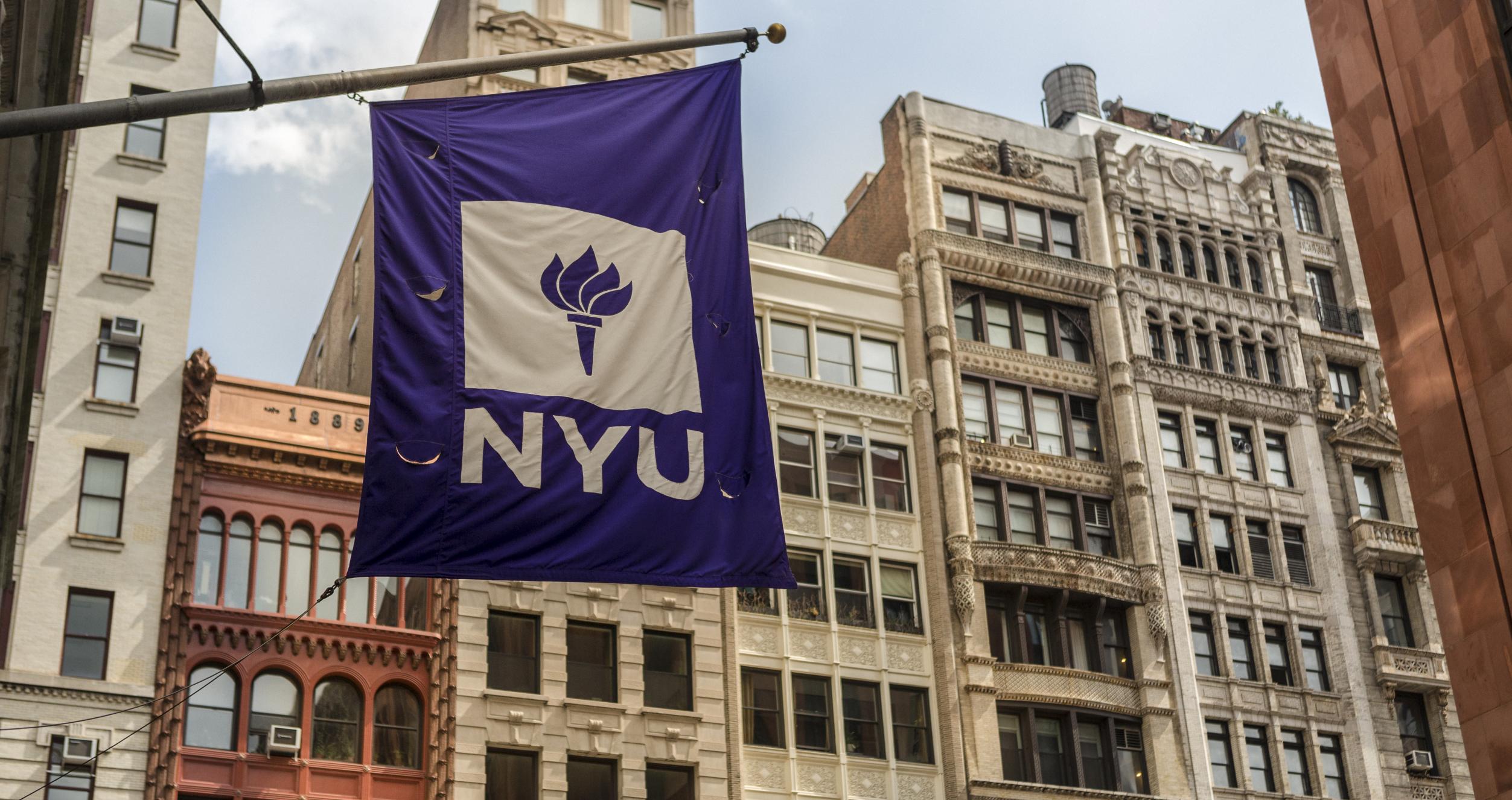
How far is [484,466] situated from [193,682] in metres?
26.3

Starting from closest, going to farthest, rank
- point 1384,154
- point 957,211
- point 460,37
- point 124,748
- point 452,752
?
point 1384,154 → point 124,748 → point 452,752 → point 460,37 → point 957,211

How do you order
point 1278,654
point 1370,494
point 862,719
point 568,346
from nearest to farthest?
1. point 568,346
2. point 862,719
3. point 1278,654
4. point 1370,494

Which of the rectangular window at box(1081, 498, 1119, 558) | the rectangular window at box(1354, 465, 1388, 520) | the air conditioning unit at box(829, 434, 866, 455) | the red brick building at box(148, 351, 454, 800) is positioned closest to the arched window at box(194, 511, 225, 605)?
the red brick building at box(148, 351, 454, 800)

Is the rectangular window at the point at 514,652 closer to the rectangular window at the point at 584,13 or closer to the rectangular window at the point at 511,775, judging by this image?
the rectangular window at the point at 511,775

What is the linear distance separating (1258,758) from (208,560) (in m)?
31.0

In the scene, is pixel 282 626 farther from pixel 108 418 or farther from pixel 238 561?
pixel 108 418

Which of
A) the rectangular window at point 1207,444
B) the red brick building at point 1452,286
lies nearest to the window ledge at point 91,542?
the red brick building at point 1452,286

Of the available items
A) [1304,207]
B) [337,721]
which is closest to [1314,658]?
[1304,207]

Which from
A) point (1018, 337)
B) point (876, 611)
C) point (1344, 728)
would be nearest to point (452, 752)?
point (876, 611)

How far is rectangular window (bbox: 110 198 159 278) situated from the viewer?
44719 millimetres

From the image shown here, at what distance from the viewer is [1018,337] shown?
5625cm

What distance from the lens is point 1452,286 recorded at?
27250mm

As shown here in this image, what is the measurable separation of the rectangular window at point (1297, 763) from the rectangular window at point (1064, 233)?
1687cm

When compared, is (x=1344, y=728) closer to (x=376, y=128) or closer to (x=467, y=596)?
(x=467, y=596)
